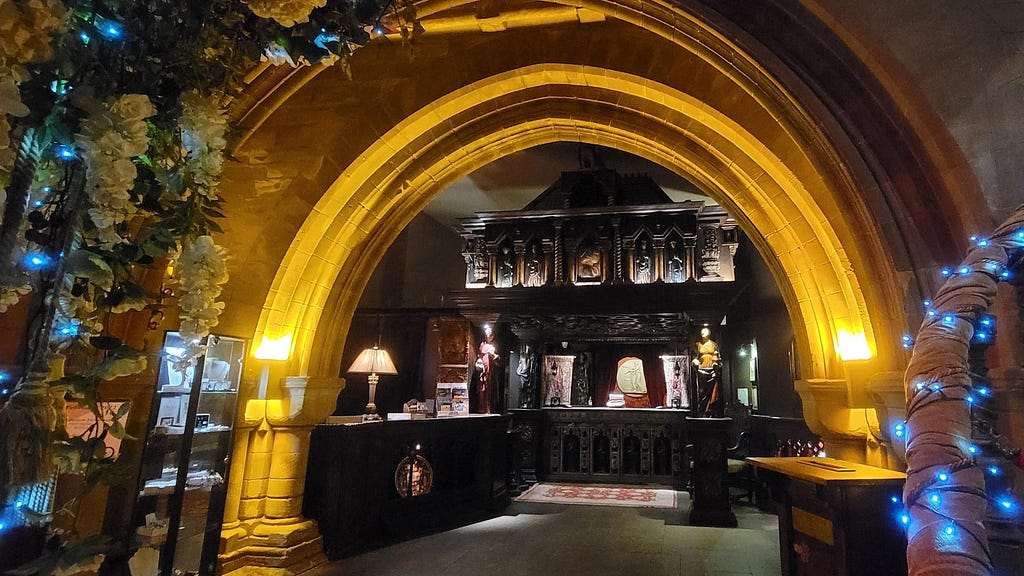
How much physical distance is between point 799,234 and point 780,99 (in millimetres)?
1335

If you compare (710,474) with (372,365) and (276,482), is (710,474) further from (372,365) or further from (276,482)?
(276,482)

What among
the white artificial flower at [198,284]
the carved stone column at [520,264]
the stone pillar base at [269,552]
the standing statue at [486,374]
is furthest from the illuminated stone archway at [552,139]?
the white artificial flower at [198,284]

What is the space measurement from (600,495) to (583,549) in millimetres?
2911

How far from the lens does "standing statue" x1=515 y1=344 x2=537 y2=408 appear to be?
8.41 meters

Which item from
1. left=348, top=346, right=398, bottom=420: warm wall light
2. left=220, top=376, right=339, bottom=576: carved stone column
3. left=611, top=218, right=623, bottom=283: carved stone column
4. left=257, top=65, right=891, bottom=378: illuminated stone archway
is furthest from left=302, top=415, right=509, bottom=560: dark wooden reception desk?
left=611, top=218, right=623, bottom=283: carved stone column

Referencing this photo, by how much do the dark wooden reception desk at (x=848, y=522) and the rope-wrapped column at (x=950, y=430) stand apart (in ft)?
4.65

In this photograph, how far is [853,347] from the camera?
336cm

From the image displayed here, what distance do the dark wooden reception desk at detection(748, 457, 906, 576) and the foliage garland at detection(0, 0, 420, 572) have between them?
269 centimetres

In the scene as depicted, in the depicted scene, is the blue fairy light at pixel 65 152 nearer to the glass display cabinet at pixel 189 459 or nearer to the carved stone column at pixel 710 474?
the glass display cabinet at pixel 189 459

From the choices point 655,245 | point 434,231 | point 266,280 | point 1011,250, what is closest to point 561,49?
point 266,280

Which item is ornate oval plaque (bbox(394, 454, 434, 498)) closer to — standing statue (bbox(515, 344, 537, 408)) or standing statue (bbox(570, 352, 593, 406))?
standing statue (bbox(515, 344, 537, 408))

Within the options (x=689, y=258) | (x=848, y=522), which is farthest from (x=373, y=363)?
(x=689, y=258)

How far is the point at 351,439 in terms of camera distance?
14.7 feet

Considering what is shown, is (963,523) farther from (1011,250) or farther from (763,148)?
(763,148)
